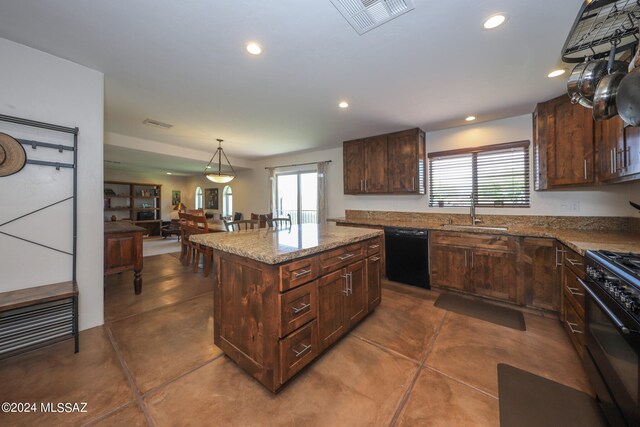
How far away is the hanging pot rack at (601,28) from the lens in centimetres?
129

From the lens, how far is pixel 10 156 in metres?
1.82

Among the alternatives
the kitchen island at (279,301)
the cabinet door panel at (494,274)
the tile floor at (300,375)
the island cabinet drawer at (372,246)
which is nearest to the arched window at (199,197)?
the tile floor at (300,375)

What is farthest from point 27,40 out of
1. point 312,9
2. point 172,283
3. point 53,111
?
point 172,283

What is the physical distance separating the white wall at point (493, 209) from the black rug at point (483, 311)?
1.35 m

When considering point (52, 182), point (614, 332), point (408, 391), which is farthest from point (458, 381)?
point (52, 182)

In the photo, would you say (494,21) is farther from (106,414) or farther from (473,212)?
(106,414)

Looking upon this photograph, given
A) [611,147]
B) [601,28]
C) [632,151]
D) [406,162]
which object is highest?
[601,28]

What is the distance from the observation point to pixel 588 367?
4.80 feet

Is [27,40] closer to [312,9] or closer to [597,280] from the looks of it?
[312,9]

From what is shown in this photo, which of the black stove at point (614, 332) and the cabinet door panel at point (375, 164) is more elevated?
the cabinet door panel at point (375, 164)

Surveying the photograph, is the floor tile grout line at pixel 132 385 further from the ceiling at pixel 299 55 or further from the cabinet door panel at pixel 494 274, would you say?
the cabinet door panel at pixel 494 274

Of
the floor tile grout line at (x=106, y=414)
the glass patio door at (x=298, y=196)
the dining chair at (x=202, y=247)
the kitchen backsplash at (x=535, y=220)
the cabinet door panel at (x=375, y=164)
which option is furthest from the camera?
the glass patio door at (x=298, y=196)

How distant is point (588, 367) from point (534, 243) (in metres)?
1.38

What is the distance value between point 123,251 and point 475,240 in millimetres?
4369
